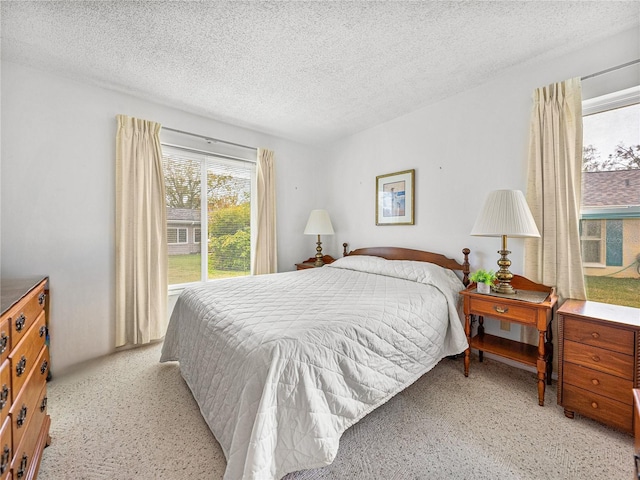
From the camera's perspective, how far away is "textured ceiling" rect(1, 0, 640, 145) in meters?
1.66

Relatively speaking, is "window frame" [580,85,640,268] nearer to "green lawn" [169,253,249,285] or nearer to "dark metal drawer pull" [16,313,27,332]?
"dark metal drawer pull" [16,313,27,332]

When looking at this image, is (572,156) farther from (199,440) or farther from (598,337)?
(199,440)

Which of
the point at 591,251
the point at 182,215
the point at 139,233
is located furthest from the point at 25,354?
the point at 591,251

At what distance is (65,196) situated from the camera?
238 cm

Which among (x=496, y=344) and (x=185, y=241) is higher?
(x=185, y=241)

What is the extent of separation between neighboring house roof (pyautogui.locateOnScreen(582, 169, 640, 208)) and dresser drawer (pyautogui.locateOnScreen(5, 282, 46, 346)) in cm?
347

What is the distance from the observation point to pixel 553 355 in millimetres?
2125

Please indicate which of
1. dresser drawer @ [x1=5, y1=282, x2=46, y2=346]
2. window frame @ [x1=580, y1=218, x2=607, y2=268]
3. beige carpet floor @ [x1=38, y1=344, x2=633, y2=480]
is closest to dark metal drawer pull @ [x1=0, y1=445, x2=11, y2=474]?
dresser drawer @ [x1=5, y1=282, x2=46, y2=346]

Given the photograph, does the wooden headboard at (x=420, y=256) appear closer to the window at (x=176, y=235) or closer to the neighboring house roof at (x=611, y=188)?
the neighboring house roof at (x=611, y=188)

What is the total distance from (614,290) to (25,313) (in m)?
3.61

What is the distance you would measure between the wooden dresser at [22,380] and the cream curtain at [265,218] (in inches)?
85.7

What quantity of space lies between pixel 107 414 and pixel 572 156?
374 cm

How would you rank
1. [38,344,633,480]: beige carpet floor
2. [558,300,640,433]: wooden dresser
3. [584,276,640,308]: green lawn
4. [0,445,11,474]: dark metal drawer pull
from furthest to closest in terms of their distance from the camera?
[584,276,640,308]: green lawn < [558,300,640,433]: wooden dresser < [38,344,633,480]: beige carpet floor < [0,445,11,474]: dark metal drawer pull

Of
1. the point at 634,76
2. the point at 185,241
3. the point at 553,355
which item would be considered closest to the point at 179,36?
the point at 185,241
